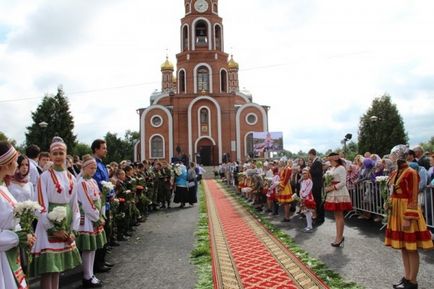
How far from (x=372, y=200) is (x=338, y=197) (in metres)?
2.96

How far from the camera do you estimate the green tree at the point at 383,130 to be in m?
50.6

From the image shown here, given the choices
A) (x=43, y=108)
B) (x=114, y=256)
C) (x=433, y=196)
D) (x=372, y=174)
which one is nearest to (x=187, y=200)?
(x=372, y=174)

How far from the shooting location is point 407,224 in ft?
18.0

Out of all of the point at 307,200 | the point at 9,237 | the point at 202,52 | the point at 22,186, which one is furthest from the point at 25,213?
the point at 202,52

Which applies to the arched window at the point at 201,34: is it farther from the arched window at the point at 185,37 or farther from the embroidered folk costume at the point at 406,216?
the embroidered folk costume at the point at 406,216

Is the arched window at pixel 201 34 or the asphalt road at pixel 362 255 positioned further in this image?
the arched window at pixel 201 34

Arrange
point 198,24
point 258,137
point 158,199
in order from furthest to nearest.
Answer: point 198,24 → point 258,137 → point 158,199

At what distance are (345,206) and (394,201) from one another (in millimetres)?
2408

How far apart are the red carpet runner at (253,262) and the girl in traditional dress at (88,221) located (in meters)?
1.76

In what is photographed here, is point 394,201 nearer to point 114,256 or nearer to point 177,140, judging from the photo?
point 114,256

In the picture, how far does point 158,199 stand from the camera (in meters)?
16.8

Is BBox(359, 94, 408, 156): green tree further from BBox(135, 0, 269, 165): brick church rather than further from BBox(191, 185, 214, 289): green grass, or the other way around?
BBox(191, 185, 214, 289): green grass

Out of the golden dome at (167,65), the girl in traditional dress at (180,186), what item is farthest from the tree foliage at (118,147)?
the girl in traditional dress at (180,186)

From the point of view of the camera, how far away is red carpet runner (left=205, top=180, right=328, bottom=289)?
19.3 feet
